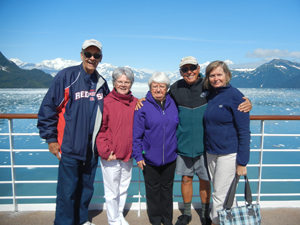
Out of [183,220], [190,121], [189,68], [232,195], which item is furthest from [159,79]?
[183,220]

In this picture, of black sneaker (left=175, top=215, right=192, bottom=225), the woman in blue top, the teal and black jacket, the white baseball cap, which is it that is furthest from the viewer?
black sneaker (left=175, top=215, right=192, bottom=225)

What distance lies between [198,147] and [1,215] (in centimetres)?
199

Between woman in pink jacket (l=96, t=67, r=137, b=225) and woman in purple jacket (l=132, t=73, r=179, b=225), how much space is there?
0.25 ft

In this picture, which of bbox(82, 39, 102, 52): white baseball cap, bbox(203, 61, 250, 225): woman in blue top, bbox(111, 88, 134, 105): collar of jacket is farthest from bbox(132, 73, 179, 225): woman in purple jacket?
bbox(82, 39, 102, 52): white baseball cap

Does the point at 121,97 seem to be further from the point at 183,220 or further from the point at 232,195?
the point at 183,220

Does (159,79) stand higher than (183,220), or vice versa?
(159,79)

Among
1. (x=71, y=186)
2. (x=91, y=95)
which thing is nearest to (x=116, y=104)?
(x=91, y=95)

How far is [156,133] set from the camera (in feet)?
5.68

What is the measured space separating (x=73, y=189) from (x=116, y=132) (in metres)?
0.58

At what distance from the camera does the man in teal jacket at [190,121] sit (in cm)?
176

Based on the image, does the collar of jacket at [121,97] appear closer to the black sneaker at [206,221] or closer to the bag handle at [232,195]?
the bag handle at [232,195]

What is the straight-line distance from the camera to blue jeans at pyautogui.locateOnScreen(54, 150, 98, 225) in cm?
167

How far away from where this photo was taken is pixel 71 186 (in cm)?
169

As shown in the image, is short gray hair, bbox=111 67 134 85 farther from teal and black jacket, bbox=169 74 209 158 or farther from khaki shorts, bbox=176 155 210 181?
khaki shorts, bbox=176 155 210 181
